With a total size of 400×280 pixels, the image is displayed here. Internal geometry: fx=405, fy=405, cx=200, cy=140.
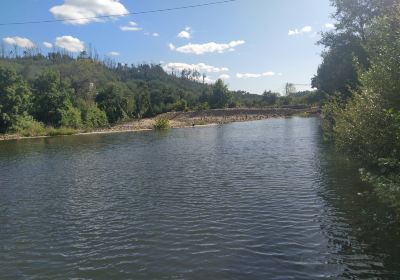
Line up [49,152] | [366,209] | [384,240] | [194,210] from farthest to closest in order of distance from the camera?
[49,152], [194,210], [366,209], [384,240]

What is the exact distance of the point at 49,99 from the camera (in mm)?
87125

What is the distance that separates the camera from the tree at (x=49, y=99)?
86.8m

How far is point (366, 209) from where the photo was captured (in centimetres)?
1845

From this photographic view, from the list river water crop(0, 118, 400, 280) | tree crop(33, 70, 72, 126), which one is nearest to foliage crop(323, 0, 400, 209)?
river water crop(0, 118, 400, 280)

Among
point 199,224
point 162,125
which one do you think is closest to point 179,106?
point 162,125

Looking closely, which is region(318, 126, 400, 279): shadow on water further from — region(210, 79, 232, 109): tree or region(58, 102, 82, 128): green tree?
region(210, 79, 232, 109): tree

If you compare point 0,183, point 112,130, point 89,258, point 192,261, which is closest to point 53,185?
point 0,183

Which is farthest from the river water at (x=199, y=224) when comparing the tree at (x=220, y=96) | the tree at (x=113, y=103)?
the tree at (x=220, y=96)

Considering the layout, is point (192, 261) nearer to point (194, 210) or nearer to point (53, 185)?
point (194, 210)

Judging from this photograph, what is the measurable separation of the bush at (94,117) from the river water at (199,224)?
212 ft

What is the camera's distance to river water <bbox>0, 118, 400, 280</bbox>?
13.0m

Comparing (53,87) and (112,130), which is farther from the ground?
(53,87)

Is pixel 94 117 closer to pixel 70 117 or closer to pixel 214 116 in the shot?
pixel 70 117

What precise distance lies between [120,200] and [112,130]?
222 feet
